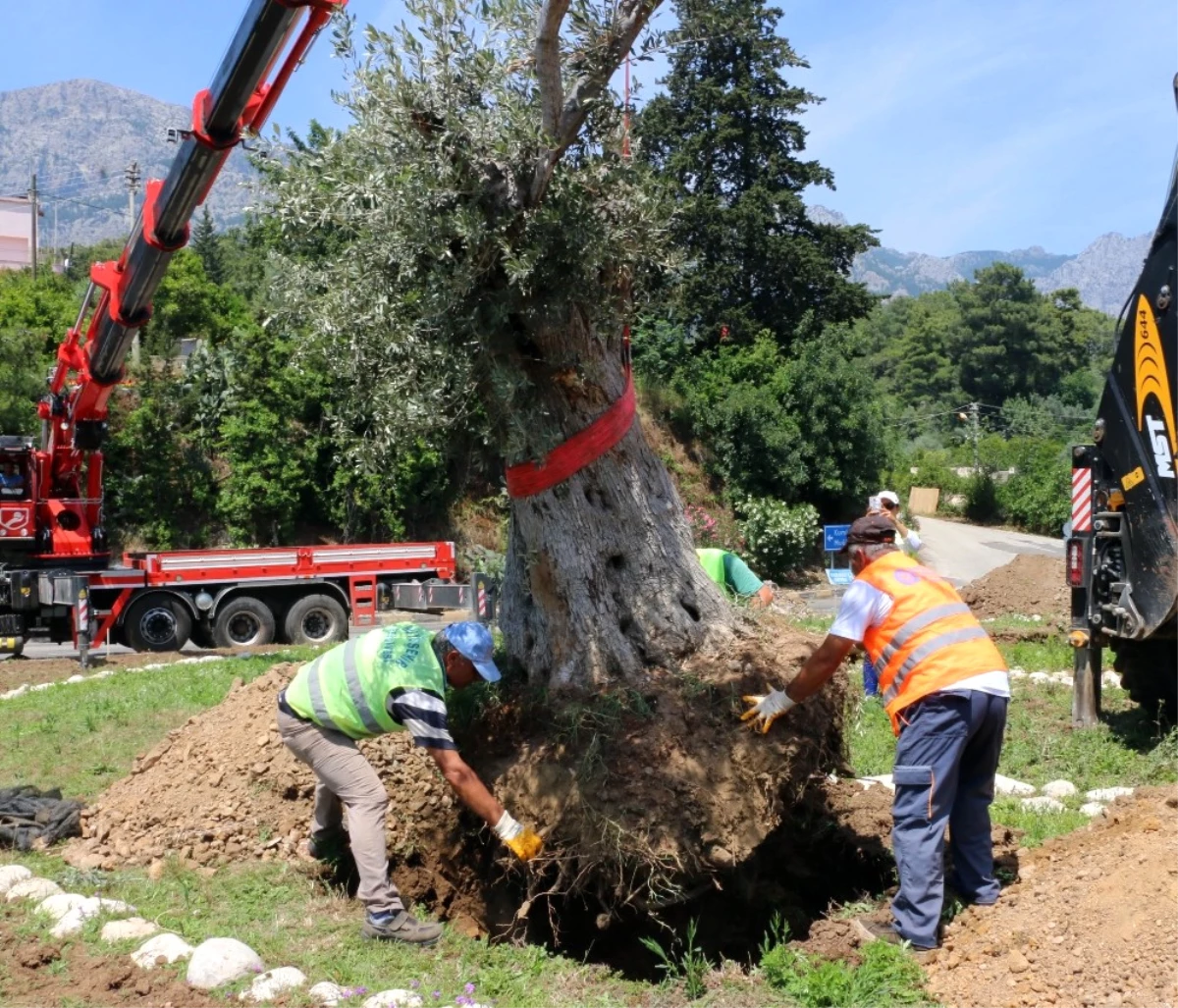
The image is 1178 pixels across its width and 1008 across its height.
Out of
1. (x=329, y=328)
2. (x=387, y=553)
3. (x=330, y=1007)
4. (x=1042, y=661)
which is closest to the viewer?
(x=330, y=1007)

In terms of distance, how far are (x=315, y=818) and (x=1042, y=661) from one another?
733 cm

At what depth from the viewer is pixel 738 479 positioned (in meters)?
27.5

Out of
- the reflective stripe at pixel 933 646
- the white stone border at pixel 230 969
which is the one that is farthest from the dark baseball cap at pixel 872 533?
the white stone border at pixel 230 969

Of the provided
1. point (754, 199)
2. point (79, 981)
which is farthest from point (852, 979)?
point (754, 199)

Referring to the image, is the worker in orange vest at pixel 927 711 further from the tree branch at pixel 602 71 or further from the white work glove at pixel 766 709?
the tree branch at pixel 602 71

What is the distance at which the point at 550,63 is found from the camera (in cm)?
464

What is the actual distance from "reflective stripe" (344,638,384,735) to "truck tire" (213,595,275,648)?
37.1 feet

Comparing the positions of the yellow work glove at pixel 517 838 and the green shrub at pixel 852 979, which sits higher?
the yellow work glove at pixel 517 838

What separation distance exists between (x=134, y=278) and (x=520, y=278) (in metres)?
9.44

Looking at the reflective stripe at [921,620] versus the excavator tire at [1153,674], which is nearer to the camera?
the reflective stripe at [921,620]

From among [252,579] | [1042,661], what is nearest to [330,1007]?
[1042,661]

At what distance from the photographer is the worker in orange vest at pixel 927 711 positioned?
451cm

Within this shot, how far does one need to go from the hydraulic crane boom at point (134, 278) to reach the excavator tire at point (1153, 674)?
22.4 ft

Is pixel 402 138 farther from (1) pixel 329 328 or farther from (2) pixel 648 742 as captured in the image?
(2) pixel 648 742
